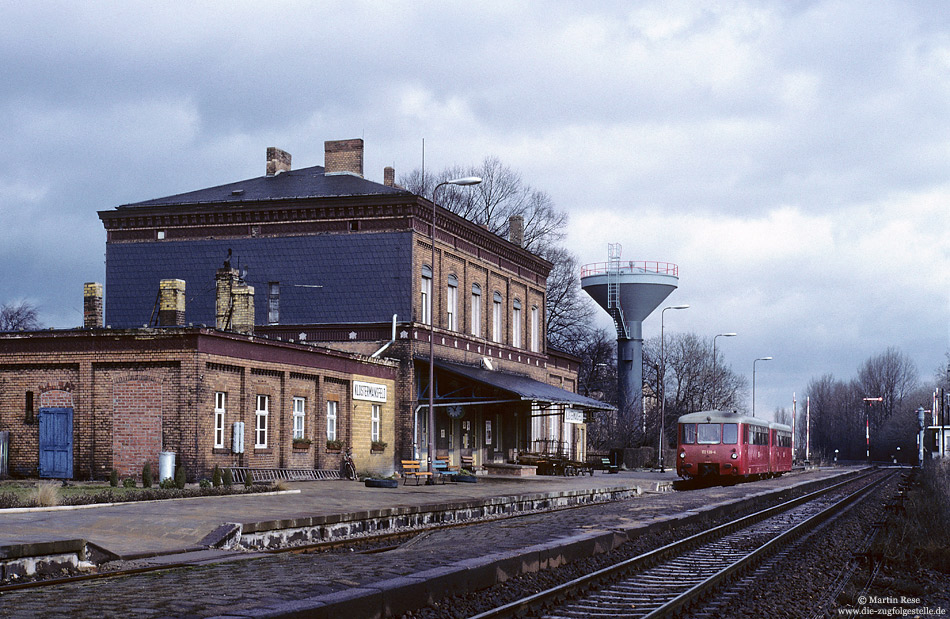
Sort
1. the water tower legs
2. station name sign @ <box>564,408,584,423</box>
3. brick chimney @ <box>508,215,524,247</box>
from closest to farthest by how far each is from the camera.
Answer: station name sign @ <box>564,408,584,423</box>, brick chimney @ <box>508,215,524,247</box>, the water tower legs

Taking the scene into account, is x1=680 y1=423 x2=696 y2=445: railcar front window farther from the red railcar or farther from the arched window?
the arched window

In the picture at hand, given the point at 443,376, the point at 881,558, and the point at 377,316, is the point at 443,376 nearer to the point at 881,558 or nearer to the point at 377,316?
the point at 377,316

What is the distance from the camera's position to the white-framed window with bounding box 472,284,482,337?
4206 cm

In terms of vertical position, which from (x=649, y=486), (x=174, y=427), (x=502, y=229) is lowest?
(x=649, y=486)

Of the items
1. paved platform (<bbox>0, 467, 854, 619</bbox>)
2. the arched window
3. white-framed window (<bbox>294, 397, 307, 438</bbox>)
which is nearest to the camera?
paved platform (<bbox>0, 467, 854, 619</bbox>)

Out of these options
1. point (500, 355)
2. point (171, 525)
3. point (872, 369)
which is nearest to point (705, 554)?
point (171, 525)

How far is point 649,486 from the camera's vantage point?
3572 centimetres

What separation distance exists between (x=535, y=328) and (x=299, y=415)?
20000mm

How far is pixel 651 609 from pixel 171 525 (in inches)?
316

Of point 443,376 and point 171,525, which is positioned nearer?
point 171,525

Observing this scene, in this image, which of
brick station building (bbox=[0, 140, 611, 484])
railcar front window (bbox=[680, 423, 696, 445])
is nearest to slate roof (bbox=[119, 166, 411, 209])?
brick station building (bbox=[0, 140, 611, 484])

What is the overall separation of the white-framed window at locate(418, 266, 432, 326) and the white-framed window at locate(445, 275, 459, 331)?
181 cm

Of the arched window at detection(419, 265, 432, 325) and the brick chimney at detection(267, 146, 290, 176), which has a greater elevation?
the brick chimney at detection(267, 146, 290, 176)

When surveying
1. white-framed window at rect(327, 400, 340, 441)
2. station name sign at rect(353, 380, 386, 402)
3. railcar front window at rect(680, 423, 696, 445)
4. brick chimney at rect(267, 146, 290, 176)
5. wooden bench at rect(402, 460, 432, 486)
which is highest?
brick chimney at rect(267, 146, 290, 176)
